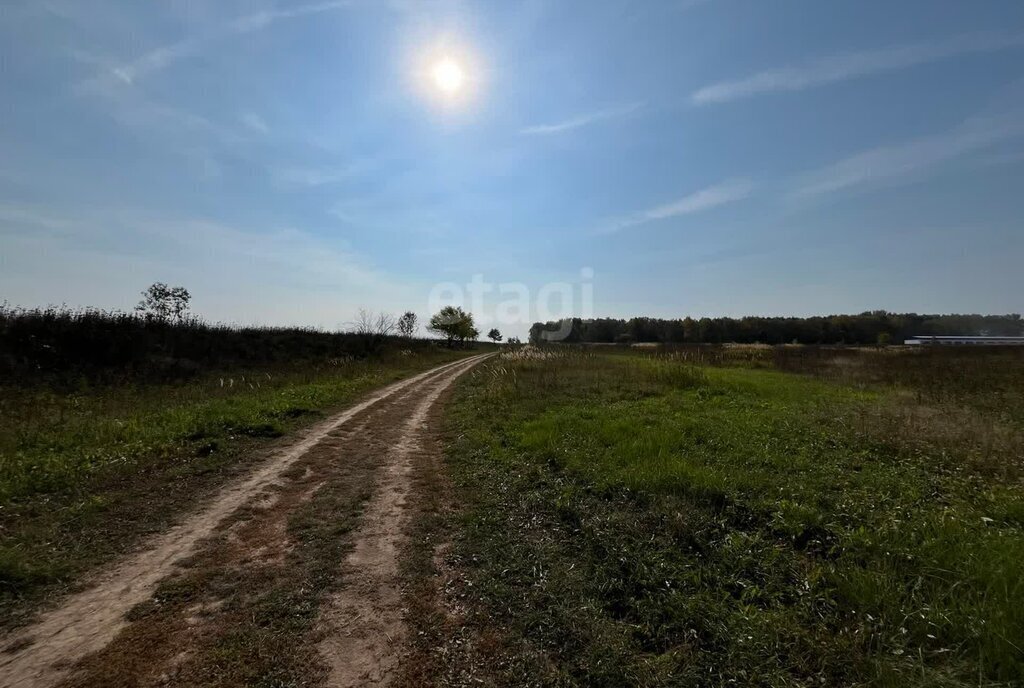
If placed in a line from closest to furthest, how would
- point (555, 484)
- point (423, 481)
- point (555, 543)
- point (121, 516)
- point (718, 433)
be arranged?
point (555, 543), point (121, 516), point (555, 484), point (423, 481), point (718, 433)

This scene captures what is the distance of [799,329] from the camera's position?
10794 centimetres

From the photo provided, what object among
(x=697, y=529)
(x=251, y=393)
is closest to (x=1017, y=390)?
(x=697, y=529)

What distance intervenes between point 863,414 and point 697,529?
9.79 meters

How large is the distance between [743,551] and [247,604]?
16.4 feet

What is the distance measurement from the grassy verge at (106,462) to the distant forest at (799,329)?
8465cm

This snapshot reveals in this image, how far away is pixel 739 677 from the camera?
315cm

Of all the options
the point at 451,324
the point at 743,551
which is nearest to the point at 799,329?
the point at 451,324

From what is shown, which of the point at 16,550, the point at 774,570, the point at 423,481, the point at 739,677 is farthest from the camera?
the point at 423,481

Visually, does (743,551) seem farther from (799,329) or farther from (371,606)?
(799,329)

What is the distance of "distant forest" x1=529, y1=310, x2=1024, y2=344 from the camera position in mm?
105312

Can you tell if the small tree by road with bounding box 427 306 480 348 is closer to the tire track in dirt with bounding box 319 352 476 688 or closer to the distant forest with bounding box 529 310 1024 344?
the distant forest with bounding box 529 310 1024 344

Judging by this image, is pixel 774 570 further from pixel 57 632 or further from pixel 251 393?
pixel 251 393

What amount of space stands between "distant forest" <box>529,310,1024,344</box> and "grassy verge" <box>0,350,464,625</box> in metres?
84.7

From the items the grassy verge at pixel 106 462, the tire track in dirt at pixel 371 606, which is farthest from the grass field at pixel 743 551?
the grassy verge at pixel 106 462
